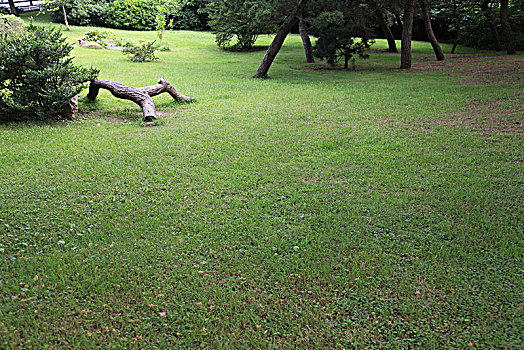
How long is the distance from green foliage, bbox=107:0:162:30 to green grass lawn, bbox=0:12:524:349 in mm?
23163

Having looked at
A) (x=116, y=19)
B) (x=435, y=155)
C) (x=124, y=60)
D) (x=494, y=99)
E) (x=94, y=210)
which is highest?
(x=116, y=19)

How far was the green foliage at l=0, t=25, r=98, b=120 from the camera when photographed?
6.38m

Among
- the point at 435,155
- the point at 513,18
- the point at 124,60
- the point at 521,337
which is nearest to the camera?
the point at 521,337

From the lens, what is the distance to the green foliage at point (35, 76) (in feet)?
20.9

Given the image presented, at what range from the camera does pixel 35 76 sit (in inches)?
253

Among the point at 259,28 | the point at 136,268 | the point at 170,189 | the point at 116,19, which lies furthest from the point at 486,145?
the point at 116,19

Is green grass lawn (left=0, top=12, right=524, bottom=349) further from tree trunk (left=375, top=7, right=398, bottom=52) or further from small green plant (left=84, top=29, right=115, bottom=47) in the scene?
small green plant (left=84, top=29, right=115, bottom=47)

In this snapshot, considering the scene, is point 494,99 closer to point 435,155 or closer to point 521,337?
point 435,155

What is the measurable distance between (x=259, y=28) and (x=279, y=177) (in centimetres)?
910

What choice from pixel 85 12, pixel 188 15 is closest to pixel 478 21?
pixel 188 15

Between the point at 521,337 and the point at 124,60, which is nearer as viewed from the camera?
the point at 521,337

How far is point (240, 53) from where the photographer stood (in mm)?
20328

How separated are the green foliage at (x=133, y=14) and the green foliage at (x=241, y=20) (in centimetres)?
857

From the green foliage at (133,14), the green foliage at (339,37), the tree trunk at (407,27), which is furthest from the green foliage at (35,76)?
the green foliage at (133,14)
